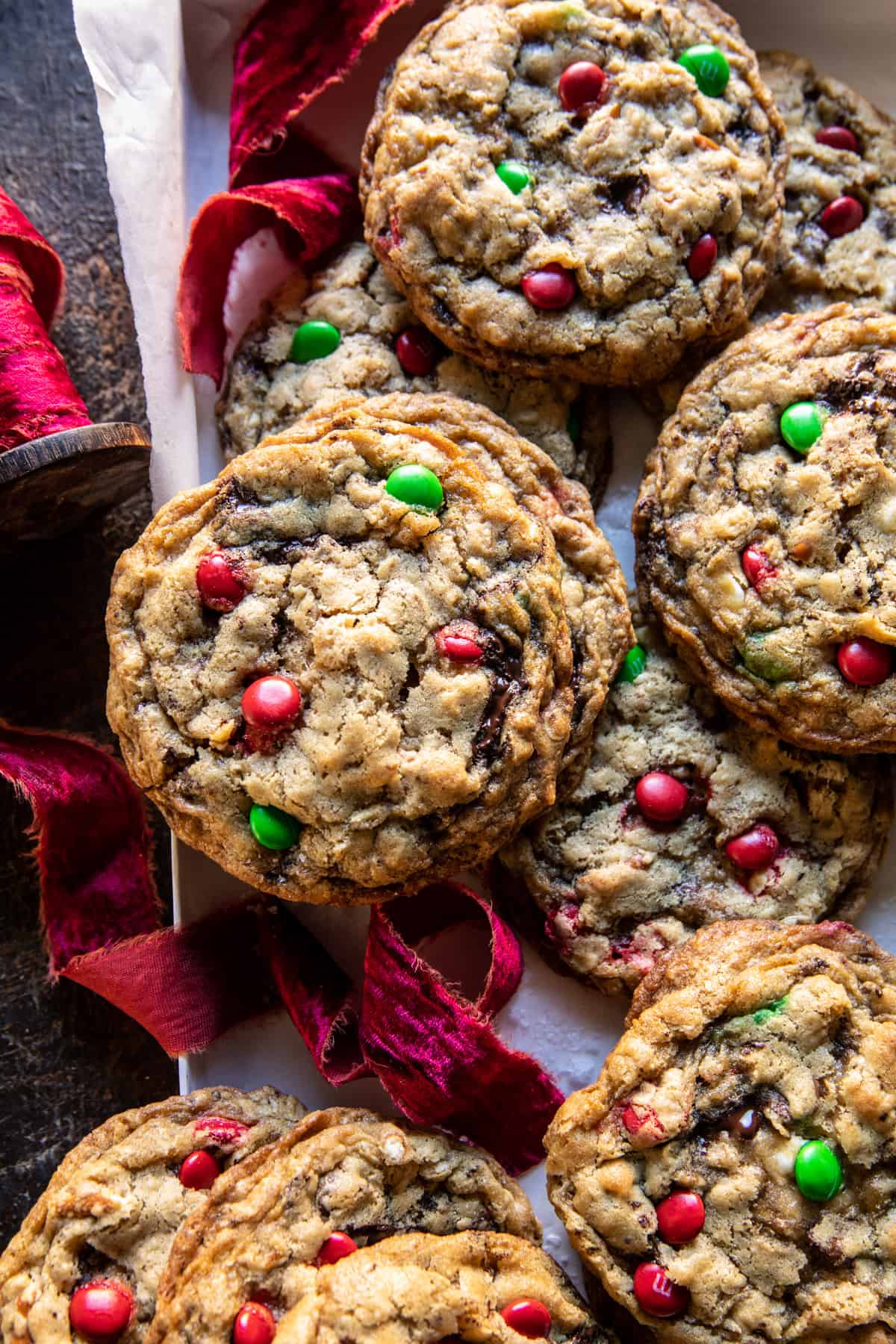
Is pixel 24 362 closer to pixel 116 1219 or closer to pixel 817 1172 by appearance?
pixel 116 1219

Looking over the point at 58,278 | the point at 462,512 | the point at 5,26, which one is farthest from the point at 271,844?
the point at 5,26

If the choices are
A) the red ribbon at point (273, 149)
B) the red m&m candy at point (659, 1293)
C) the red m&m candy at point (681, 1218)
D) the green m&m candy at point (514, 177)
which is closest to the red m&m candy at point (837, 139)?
the green m&m candy at point (514, 177)

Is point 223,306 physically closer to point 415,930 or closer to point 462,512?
point 462,512

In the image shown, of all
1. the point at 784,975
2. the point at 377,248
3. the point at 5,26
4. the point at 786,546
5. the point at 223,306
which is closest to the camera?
the point at 784,975

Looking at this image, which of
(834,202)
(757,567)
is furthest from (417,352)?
(834,202)

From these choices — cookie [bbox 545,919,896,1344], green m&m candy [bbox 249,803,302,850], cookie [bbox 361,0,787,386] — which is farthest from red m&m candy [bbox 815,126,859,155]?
green m&m candy [bbox 249,803,302,850]
